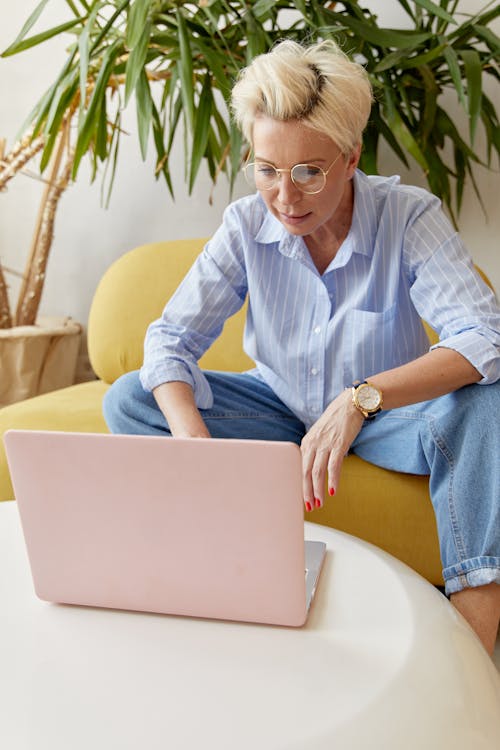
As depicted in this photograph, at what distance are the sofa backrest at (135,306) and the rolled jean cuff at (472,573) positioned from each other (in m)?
1.01

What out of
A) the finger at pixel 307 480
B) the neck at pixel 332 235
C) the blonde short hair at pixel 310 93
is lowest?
the finger at pixel 307 480

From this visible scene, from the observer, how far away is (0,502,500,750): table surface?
0.61m

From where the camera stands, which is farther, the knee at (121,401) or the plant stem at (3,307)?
the plant stem at (3,307)

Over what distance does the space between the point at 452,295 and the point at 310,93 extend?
397 millimetres

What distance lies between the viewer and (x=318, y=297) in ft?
4.74

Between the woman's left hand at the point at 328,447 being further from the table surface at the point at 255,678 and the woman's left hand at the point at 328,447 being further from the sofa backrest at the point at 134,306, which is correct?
the sofa backrest at the point at 134,306

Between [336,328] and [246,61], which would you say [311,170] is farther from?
[246,61]

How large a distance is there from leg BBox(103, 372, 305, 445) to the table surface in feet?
1.88

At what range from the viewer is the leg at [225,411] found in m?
1.40

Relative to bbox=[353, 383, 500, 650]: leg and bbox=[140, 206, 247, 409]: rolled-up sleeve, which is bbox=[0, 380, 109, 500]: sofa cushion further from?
bbox=[353, 383, 500, 650]: leg

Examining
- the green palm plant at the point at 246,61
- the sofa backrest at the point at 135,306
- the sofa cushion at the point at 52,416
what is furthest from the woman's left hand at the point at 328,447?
the green palm plant at the point at 246,61

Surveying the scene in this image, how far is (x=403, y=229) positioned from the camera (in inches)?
54.3

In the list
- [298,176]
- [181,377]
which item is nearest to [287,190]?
[298,176]

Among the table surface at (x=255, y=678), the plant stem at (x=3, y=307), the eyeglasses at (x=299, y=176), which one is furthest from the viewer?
the plant stem at (x=3, y=307)
